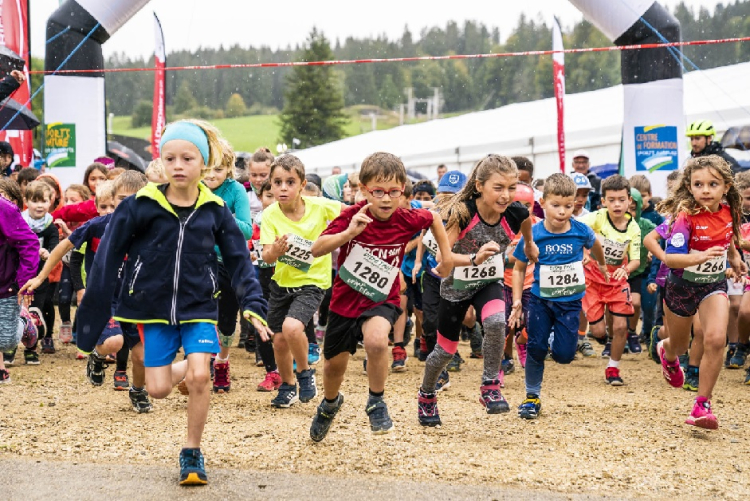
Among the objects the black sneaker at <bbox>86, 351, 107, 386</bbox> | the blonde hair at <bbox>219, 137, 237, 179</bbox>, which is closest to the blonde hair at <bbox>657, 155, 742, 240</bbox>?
the blonde hair at <bbox>219, 137, 237, 179</bbox>


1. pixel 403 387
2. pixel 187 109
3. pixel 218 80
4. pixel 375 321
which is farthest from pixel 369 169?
pixel 218 80

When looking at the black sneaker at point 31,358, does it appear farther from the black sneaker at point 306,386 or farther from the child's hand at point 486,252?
the child's hand at point 486,252

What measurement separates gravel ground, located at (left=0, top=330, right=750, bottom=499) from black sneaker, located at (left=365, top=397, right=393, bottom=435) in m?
0.11

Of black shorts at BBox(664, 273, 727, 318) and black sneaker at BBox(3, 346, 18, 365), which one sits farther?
black sneaker at BBox(3, 346, 18, 365)

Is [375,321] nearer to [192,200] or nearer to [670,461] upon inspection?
[192,200]

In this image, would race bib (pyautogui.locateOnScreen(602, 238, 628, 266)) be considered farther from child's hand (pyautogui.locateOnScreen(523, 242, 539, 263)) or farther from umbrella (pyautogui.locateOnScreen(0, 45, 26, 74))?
umbrella (pyautogui.locateOnScreen(0, 45, 26, 74))

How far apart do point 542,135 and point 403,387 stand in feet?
51.9

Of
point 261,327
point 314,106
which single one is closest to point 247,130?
point 314,106

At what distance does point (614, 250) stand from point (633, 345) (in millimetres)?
1778

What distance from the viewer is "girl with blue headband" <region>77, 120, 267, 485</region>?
4598mm

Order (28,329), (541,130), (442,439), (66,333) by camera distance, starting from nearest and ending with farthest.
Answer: (442,439) < (28,329) < (66,333) < (541,130)

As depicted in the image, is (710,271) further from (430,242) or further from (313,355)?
(313,355)

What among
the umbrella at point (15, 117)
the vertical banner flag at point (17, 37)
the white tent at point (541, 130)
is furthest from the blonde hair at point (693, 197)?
the vertical banner flag at point (17, 37)

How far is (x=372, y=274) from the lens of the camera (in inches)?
205
